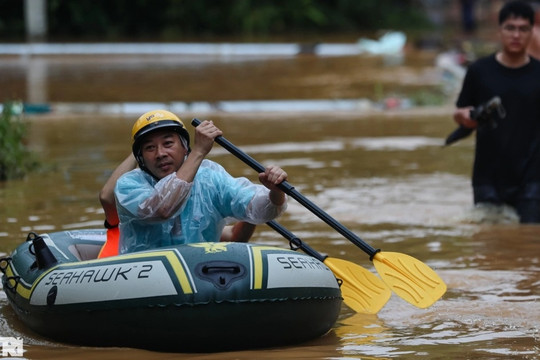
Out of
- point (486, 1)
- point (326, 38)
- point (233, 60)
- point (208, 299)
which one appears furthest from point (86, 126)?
point (486, 1)

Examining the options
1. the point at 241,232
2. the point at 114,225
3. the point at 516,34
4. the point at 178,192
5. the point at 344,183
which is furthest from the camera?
the point at 344,183

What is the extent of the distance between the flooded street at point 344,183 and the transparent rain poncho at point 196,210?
26.8 inches

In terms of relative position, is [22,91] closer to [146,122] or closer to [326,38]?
[326,38]

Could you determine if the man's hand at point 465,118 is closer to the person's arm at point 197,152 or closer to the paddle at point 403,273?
the paddle at point 403,273

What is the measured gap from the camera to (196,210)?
638 cm

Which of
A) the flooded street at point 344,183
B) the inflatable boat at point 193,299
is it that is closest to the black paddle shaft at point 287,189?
the inflatable boat at point 193,299

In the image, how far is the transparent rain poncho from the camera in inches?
245

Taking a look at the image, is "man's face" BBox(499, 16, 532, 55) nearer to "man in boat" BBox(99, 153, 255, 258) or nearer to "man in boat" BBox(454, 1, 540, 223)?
"man in boat" BBox(454, 1, 540, 223)

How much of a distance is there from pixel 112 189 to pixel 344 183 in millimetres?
5016

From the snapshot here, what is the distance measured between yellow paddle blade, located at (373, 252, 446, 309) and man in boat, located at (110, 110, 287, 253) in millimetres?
807

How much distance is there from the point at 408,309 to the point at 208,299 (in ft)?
5.83

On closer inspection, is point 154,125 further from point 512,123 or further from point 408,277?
point 512,123

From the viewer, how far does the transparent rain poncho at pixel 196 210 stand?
245 inches

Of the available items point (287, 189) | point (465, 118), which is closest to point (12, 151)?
point (465, 118)
